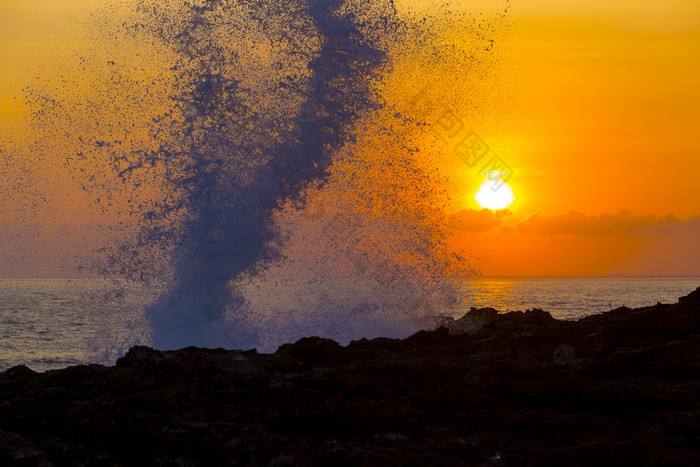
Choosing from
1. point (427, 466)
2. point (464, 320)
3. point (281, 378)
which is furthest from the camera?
point (464, 320)

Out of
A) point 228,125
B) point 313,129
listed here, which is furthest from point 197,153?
point 313,129

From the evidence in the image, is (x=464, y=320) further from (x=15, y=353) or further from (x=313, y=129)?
(x=15, y=353)

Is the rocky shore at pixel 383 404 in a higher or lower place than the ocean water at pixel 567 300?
lower

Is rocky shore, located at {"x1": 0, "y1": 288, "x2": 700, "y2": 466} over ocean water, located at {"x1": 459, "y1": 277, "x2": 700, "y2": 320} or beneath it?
beneath

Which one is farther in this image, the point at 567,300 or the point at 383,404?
the point at 567,300

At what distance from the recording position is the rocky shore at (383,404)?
608 cm

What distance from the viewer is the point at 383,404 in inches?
288

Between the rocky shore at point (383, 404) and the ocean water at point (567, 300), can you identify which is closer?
the rocky shore at point (383, 404)

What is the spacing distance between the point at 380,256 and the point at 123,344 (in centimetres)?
782

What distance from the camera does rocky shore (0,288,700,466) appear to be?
20.0ft

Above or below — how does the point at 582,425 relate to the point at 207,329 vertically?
below

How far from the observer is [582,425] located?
6.76 m

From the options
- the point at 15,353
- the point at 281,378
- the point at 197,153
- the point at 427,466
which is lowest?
the point at 427,466

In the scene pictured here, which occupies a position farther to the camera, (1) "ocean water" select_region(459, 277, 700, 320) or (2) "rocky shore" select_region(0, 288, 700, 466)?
(1) "ocean water" select_region(459, 277, 700, 320)
